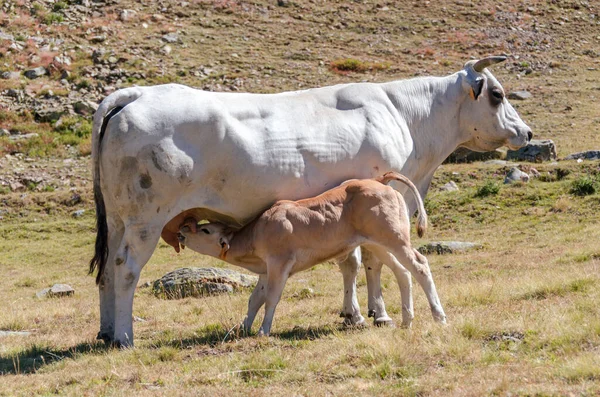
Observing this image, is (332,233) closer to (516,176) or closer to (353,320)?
(353,320)

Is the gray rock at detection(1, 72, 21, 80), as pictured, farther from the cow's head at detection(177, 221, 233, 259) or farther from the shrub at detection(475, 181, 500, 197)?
the cow's head at detection(177, 221, 233, 259)

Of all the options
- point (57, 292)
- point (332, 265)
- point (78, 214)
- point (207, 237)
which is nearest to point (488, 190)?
point (332, 265)

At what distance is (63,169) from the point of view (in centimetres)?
3209

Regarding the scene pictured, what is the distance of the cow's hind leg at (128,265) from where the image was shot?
10188mm

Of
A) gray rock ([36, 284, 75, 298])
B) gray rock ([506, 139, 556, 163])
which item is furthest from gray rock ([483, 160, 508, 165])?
gray rock ([36, 284, 75, 298])

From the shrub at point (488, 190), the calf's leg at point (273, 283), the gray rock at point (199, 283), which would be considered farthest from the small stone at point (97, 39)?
the calf's leg at point (273, 283)

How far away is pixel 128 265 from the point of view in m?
10.2

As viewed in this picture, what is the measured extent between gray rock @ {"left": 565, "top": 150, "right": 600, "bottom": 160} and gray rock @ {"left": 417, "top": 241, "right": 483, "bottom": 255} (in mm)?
9864

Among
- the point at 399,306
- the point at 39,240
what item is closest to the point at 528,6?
the point at 39,240

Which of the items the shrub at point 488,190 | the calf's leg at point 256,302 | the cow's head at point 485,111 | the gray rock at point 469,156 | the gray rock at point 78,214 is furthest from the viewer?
the gray rock at point 469,156

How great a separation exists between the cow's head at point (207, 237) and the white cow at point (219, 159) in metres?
0.16

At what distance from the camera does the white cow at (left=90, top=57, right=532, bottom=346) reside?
33.3 ft

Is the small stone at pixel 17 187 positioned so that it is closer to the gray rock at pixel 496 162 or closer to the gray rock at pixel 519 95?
the gray rock at pixel 496 162

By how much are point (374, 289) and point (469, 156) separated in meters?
18.8
